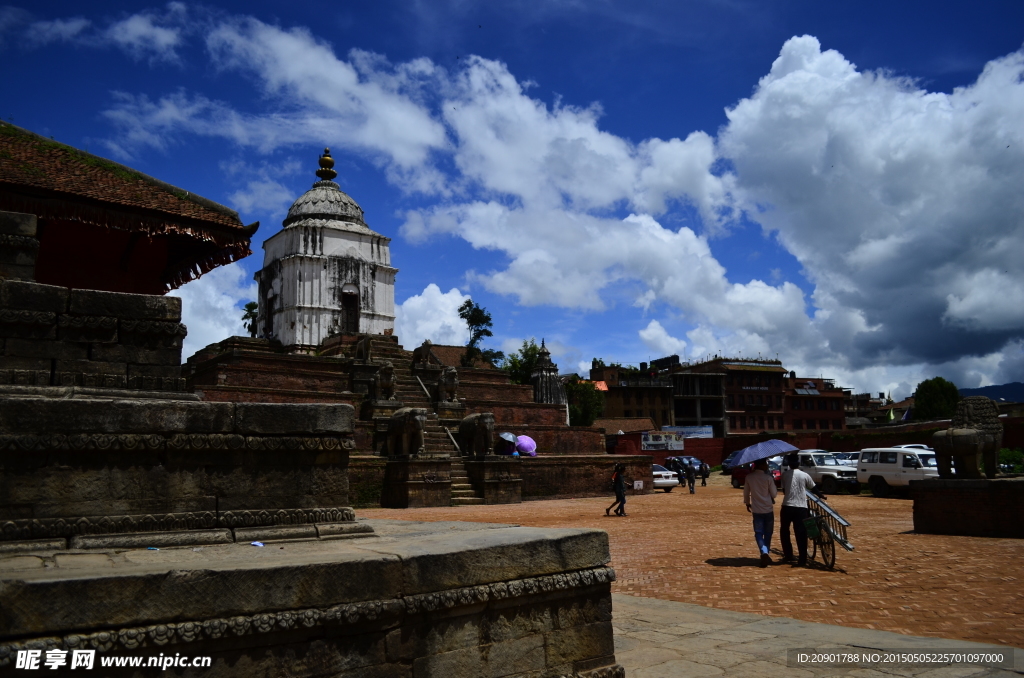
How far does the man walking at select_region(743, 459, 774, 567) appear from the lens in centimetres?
934

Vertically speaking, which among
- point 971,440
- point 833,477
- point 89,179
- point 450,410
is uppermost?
point 89,179

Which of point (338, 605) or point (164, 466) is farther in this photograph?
point (164, 466)

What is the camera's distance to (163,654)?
2.96 metres

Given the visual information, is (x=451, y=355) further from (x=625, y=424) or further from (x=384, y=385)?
(x=384, y=385)

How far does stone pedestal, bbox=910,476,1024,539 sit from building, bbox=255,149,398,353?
26093mm

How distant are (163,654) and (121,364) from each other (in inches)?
115

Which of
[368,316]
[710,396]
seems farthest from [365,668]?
[710,396]

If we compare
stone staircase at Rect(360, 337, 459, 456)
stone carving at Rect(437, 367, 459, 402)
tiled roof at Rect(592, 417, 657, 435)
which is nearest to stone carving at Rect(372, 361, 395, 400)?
stone staircase at Rect(360, 337, 459, 456)

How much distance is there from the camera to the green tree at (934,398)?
6112 centimetres

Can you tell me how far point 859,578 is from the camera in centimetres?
830

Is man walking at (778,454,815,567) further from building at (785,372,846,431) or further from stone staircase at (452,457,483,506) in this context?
building at (785,372,846,431)

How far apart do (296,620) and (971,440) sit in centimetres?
1202

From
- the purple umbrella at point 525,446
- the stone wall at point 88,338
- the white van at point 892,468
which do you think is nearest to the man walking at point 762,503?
the stone wall at point 88,338

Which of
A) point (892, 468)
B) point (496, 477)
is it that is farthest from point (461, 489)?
point (892, 468)
